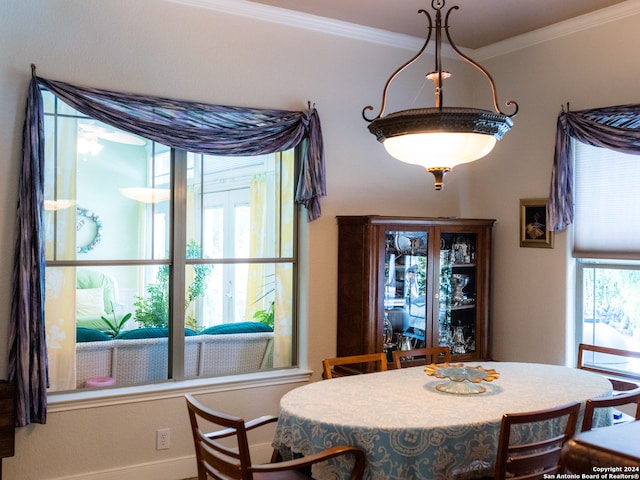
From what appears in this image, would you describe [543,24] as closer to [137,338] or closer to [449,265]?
[449,265]

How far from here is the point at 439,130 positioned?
2.56 meters

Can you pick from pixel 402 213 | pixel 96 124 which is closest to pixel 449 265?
pixel 402 213

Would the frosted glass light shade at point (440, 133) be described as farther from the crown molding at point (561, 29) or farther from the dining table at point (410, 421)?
Answer: the crown molding at point (561, 29)

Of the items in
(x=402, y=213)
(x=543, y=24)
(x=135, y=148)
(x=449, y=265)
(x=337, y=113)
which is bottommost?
(x=449, y=265)

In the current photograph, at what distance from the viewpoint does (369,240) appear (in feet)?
13.3

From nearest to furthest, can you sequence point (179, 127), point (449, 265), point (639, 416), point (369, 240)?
1. point (639, 416)
2. point (179, 127)
3. point (369, 240)
4. point (449, 265)

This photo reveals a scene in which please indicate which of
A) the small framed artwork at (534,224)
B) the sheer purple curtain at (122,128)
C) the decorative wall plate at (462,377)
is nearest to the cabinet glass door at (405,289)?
the sheer purple curtain at (122,128)

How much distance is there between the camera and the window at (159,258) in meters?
3.52

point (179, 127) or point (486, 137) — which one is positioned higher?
point (179, 127)

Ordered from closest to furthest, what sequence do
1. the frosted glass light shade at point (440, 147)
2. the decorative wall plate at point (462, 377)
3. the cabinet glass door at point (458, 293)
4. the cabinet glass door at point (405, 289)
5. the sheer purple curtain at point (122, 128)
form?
1. the frosted glass light shade at point (440, 147)
2. the decorative wall plate at point (462, 377)
3. the sheer purple curtain at point (122, 128)
4. the cabinet glass door at point (405, 289)
5. the cabinet glass door at point (458, 293)

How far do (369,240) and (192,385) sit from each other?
1.46 m

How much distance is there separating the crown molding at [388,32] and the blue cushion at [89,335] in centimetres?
203

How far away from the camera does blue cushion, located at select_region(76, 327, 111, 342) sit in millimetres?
3602

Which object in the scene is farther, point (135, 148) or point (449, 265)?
point (449, 265)
